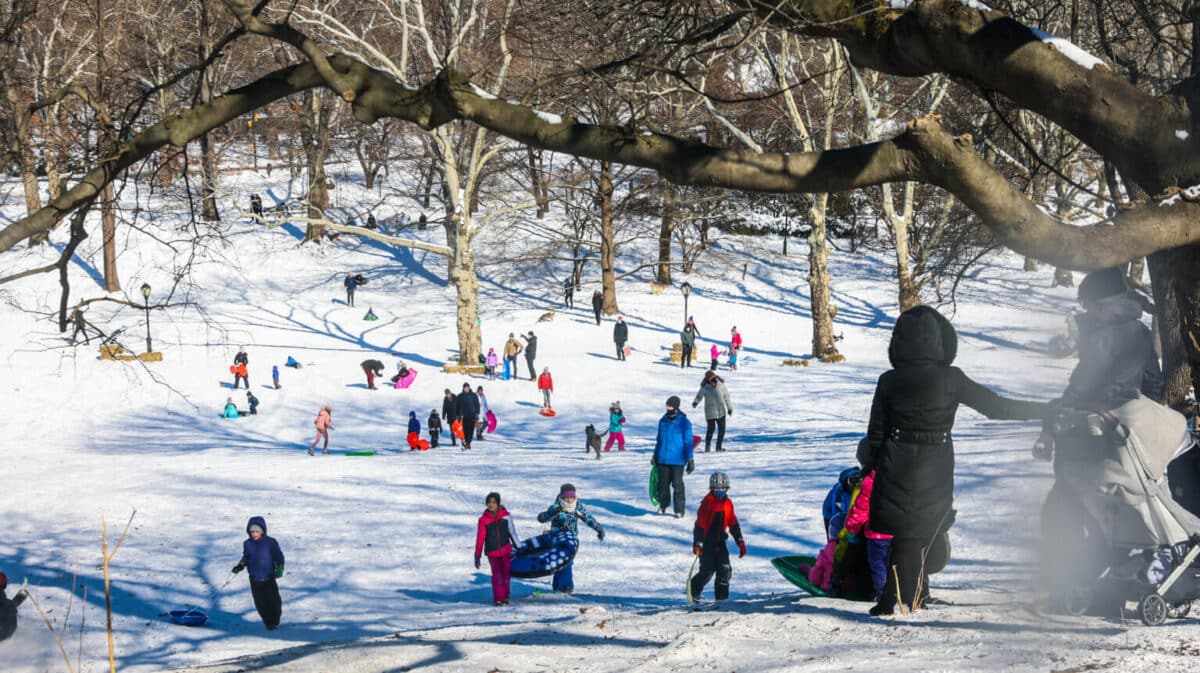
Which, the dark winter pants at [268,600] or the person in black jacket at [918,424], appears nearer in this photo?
the person in black jacket at [918,424]

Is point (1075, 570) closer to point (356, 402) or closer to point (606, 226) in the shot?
→ point (356, 402)

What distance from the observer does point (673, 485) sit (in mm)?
13070

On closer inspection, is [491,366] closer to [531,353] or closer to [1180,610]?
[531,353]

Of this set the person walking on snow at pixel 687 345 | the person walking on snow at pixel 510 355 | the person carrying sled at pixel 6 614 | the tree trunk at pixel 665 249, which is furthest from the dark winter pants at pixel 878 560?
the tree trunk at pixel 665 249

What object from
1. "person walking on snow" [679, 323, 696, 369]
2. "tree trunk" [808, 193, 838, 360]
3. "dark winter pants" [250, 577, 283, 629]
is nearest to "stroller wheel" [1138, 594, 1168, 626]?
"dark winter pants" [250, 577, 283, 629]

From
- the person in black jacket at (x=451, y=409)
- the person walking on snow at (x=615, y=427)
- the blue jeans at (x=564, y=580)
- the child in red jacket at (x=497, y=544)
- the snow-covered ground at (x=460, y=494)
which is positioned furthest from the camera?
the person in black jacket at (x=451, y=409)

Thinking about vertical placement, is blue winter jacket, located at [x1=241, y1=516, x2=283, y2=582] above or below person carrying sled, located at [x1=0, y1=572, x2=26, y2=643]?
above

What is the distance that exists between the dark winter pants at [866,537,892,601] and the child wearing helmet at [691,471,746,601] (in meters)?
2.71

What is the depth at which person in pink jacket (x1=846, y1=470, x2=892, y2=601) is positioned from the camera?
6277 mm

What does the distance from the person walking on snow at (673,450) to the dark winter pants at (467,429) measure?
9.32m

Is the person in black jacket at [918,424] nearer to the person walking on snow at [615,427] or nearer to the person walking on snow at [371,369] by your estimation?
the person walking on snow at [615,427]

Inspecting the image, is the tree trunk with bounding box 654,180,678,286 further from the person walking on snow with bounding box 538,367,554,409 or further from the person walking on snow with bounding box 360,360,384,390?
the person walking on snow with bounding box 538,367,554,409

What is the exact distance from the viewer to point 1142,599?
19.1 ft

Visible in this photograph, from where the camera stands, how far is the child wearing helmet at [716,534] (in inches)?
360
